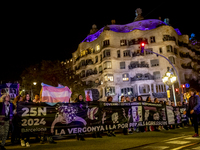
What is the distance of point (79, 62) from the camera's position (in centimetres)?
5784

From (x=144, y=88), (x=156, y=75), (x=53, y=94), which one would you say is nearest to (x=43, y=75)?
(x=144, y=88)

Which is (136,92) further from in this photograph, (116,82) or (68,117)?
(68,117)

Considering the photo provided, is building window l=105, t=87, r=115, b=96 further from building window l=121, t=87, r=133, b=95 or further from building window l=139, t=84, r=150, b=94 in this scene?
building window l=139, t=84, r=150, b=94

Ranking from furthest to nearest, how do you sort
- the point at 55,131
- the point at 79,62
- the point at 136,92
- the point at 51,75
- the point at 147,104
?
the point at 79,62
the point at 136,92
the point at 51,75
the point at 147,104
the point at 55,131

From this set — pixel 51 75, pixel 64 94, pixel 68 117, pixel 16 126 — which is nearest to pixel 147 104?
pixel 68 117

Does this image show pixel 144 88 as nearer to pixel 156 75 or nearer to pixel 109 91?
pixel 156 75

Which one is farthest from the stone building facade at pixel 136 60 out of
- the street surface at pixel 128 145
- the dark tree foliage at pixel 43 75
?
the street surface at pixel 128 145

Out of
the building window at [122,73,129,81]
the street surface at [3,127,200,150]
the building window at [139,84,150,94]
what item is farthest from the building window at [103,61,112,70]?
the street surface at [3,127,200,150]

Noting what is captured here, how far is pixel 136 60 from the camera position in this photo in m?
46.7

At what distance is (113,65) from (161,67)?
38.9ft

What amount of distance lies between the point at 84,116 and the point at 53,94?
192 inches

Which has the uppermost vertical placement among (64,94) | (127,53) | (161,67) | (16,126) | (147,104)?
(127,53)

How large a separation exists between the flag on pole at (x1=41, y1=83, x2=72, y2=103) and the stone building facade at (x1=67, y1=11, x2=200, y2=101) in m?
32.2

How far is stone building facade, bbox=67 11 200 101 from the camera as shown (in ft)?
147
